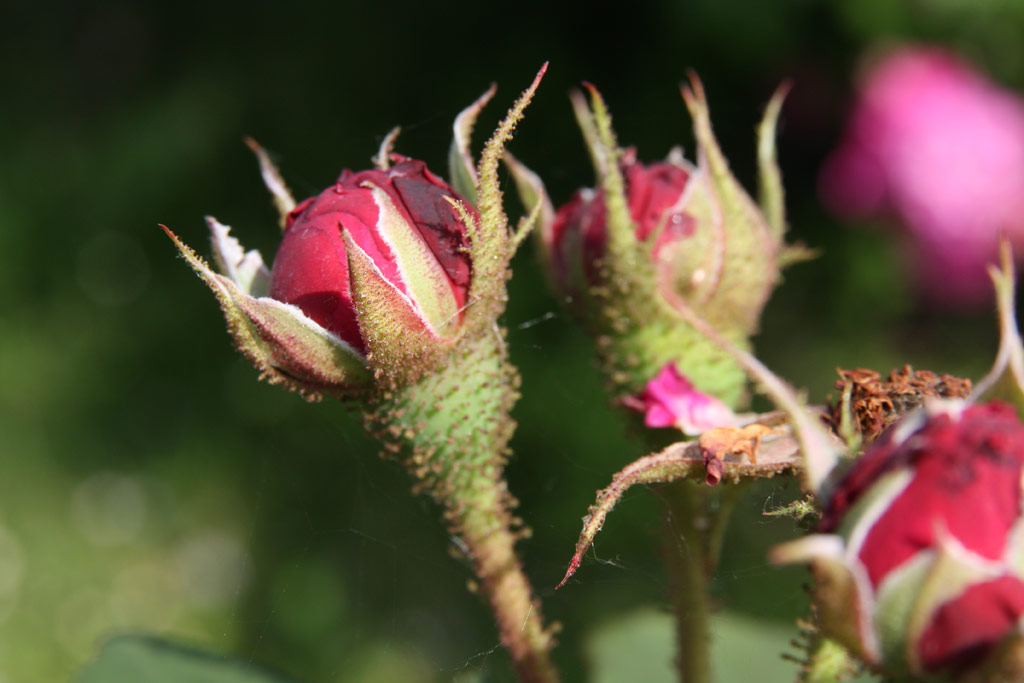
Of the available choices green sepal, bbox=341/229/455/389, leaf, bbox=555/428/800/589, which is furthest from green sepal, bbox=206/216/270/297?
leaf, bbox=555/428/800/589

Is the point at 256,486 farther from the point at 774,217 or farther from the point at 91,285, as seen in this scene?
the point at 774,217

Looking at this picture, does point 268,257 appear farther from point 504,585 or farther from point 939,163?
point 504,585

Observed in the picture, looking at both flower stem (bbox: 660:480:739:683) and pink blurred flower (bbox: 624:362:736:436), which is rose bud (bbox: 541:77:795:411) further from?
flower stem (bbox: 660:480:739:683)

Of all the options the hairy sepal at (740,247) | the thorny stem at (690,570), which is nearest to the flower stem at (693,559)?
the thorny stem at (690,570)

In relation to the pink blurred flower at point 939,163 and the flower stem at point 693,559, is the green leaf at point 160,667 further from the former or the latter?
the pink blurred flower at point 939,163

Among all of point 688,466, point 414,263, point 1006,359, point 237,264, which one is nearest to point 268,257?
point 237,264

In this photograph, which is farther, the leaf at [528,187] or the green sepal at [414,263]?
the leaf at [528,187]
